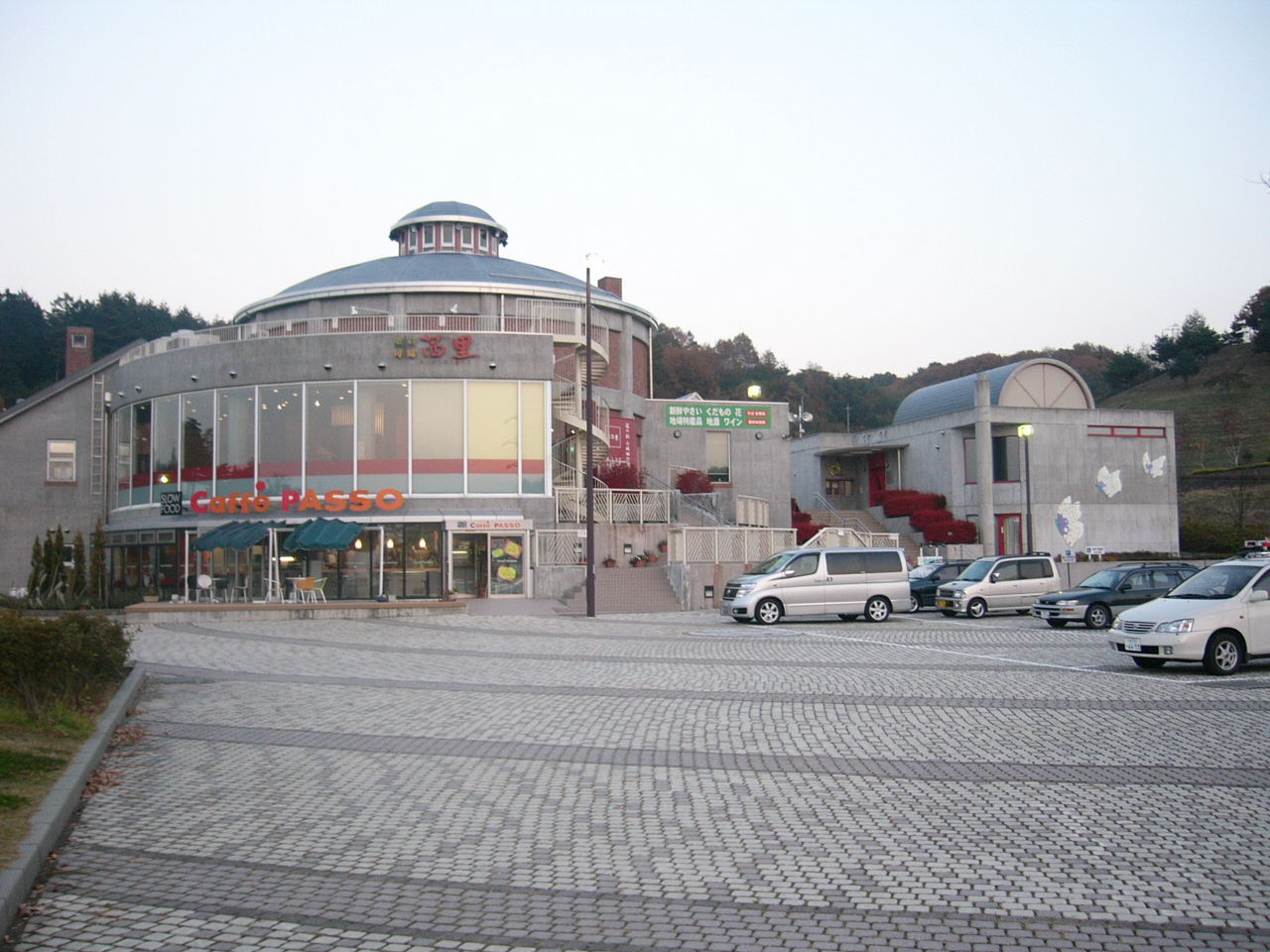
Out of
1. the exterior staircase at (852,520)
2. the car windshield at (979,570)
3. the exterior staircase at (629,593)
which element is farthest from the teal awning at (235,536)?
the exterior staircase at (852,520)

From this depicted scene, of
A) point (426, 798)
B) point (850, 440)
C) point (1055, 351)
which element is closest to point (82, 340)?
point (850, 440)

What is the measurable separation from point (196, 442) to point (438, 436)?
8557mm

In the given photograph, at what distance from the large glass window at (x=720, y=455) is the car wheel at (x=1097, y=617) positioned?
25.0m

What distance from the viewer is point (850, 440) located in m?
60.0

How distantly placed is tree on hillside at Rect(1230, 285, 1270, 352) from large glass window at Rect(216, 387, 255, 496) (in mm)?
90022

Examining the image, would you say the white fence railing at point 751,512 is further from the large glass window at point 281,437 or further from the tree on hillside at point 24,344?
the tree on hillside at point 24,344

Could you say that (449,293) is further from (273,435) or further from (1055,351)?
(1055,351)

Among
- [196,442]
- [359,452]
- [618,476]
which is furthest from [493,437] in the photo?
[196,442]

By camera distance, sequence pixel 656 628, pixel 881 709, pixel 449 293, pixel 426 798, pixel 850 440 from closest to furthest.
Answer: pixel 426 798 < pixel 881 709 < pixel 656 628 < pixel 449 293 < pixel 850 440

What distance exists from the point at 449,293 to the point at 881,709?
112ft

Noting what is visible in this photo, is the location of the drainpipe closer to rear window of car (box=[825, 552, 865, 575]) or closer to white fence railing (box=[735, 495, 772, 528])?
white fence railing (box=[735, 495, 772, 528])

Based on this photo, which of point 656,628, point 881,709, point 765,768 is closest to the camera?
point 765,768

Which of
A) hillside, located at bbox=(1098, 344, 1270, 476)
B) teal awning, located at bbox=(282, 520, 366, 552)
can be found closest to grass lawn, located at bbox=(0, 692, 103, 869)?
teal awning, located at bbox=(282, 520, 366, 552)

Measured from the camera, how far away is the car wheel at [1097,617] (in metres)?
24.5
